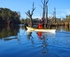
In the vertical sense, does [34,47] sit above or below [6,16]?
below

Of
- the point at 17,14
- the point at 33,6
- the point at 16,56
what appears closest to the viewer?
the point at 16,56

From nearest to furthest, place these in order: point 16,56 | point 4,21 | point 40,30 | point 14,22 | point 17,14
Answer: point 16,56 < point 40,30 < point 4,21 < point 14,22 < point 17,14

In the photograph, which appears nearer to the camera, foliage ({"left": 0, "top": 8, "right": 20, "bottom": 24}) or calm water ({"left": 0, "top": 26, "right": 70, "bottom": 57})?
calm water ({"left": 0, "top": 26, "right": 70, "bottom": 57})

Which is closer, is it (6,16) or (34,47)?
(34,47)

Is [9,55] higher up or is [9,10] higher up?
[9,10]

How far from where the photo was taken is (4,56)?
12031mm

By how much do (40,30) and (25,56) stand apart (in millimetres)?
26452

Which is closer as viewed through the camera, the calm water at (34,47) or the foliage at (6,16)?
the calm water at (34,47)

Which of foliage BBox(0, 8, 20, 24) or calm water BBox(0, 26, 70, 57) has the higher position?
foliage BBox(0, 8, 20, 24)

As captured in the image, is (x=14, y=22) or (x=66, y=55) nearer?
(x=66, y=55)

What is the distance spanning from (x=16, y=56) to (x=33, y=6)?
146 feet

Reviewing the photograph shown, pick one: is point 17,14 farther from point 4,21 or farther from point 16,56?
point 16,56

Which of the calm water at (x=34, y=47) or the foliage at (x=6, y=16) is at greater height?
the foliage at (x=6, y=16)

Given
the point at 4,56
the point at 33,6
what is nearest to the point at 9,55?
the point at 4,56
